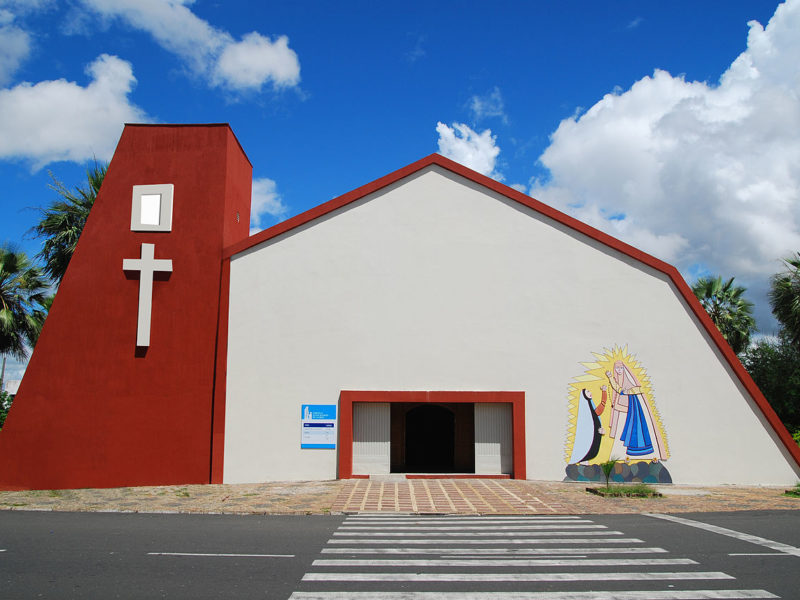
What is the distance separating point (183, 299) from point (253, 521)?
8.36 metres

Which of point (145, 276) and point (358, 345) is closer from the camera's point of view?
point (145, 276)

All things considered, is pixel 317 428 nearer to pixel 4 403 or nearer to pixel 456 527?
pixel 456 527

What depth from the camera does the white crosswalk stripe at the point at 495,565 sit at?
729 centimetres

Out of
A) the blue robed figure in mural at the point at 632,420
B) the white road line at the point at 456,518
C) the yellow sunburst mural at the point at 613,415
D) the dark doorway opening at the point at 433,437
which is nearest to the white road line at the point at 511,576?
the white road line at the point at 456,518

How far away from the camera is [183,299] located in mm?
18688

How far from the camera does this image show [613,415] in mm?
18516

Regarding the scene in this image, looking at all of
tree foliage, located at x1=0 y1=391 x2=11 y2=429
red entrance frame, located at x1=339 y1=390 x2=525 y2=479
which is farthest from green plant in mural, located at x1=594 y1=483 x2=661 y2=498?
tree foliage, located at x1=0 y1=391 x2=11 y2=429

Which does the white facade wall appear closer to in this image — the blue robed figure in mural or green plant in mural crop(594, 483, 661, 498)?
the blue robed figure in mural

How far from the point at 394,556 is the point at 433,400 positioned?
9.40m

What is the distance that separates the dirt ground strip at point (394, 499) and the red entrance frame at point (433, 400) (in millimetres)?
813

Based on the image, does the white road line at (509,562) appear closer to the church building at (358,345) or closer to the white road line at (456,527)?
the white road line at (456,527)

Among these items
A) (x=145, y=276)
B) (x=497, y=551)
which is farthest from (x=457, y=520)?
(x=145, y=276)

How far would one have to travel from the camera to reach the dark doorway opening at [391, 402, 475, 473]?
22797 mm

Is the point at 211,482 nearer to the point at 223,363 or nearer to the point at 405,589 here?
the point at 223,363
